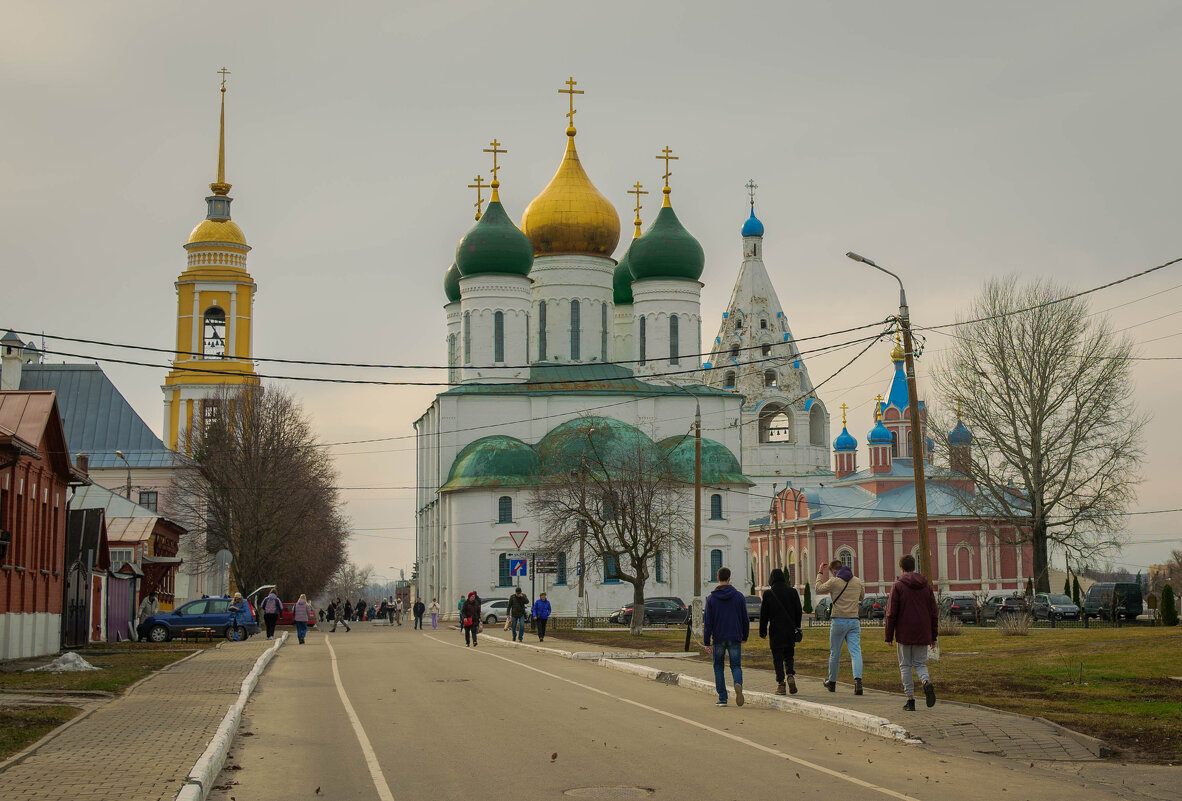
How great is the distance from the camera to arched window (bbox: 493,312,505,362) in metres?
67.5

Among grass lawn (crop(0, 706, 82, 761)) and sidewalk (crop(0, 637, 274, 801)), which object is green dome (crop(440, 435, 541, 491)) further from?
grass lawn (crop(0, 706, 82, 761))

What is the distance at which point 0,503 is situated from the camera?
24.1m

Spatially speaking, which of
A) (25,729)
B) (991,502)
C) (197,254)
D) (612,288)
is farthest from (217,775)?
(197,254)

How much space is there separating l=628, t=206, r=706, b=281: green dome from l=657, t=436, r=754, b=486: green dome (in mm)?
8495

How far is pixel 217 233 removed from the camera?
247ft

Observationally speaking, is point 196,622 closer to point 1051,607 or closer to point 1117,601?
point 1051,607

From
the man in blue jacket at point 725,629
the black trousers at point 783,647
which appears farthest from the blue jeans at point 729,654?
the black trousers at point 783,647

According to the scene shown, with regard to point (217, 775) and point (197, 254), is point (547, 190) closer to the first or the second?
point (197, 254)

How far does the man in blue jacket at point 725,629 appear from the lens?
15883 mm

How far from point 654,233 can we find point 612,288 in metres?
3.49

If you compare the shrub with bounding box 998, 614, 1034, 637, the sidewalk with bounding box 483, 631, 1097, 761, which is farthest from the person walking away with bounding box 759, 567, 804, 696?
the shrub with bounding box 998, 614, 1034, 637

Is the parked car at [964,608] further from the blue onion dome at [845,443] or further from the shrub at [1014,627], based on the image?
the blue onion dome at [845,443]

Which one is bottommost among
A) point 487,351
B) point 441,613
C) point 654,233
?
point 441,613

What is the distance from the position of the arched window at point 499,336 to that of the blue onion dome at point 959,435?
25.2 meters
